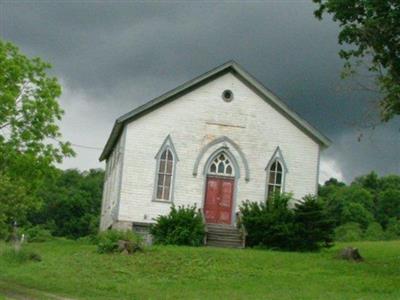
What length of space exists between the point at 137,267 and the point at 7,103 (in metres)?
6.76

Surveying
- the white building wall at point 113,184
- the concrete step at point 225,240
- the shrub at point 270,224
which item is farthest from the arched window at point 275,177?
the white building wall at point 113,184

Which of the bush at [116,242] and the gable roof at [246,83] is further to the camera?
the gable roof at [246,83]

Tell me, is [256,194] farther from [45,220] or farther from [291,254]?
[45,220]

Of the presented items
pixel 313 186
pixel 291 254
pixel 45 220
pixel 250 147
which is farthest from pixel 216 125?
pixel 45 220

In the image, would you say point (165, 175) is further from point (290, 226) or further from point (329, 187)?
point (329, 187)

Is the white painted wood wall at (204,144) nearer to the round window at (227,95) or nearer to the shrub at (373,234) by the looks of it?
the round window at (227,95)

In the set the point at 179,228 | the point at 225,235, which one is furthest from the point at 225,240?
the point at 179,228

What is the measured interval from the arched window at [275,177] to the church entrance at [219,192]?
174 cm

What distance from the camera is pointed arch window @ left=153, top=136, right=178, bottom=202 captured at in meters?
40.3

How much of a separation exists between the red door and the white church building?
0.04 m

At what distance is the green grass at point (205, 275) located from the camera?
81.9 ft

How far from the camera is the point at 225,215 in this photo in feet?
135

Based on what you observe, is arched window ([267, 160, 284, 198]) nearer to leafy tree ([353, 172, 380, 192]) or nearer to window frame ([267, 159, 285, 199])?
window frame ([267, 159, 285, 199])

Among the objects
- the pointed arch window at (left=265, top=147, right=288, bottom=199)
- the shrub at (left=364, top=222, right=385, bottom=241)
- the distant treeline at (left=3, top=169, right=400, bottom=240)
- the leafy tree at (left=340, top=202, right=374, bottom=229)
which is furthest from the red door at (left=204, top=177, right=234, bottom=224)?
the leafy tree at (left=340, top=202, right=374, bottom=229)
